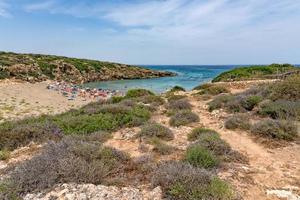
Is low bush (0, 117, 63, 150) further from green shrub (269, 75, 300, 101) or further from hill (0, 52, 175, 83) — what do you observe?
hill (0, 52, 175, 83)

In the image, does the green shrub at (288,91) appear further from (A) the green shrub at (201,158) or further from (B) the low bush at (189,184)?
(B) the low bush at (189,184)

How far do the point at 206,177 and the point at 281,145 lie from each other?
14.6 ft

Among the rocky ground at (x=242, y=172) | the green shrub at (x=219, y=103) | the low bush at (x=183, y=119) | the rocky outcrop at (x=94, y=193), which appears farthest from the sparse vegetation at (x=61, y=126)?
the rocky outcrop at (x=94, y=193)

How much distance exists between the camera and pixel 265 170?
706 cm

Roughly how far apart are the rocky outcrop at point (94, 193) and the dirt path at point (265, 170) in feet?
5.82

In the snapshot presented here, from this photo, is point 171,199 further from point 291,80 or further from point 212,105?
point 291,80

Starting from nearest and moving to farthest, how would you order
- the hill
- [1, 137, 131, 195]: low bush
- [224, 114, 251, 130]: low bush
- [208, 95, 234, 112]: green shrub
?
[1, 137, 131, 195]: low bush < [224, 114, 251, 130]: low bush < [208, 95, 234, 112]: green shrub < the hill

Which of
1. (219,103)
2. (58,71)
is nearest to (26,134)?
(219,103)

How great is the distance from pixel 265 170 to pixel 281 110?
573 centimetres

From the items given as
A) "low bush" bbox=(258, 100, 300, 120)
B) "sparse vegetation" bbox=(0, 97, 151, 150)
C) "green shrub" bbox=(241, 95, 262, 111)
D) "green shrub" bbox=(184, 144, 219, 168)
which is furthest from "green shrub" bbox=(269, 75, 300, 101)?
"green shrub" bbox=(184, 144, 219, 168)

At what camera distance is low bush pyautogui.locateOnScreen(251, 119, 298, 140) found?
945 cm

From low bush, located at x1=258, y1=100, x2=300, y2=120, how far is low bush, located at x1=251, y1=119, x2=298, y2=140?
157cm

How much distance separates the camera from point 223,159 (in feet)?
24.6

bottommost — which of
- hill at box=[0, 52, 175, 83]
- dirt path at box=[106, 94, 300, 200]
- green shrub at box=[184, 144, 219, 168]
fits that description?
hill at box=[0, 52, 175, 83]
